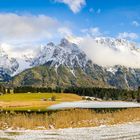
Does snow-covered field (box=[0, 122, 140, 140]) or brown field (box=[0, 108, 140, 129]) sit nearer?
snow-covered field (box=[0, 122, 140, 140])

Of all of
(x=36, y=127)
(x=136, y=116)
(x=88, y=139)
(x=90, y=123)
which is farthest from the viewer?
(x=136, y=116)

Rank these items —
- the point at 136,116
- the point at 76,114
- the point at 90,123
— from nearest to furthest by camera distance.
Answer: the point at 90,123, the point at 76,114, the point at 136,116

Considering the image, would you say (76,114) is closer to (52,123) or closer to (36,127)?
(52,123)

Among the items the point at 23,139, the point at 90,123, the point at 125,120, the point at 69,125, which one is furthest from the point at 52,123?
the point at 23,139

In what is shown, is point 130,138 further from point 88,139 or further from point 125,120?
point 125,120

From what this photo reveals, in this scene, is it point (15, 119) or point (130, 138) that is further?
point (15, 119)

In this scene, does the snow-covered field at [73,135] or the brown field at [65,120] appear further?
the brown field at [65,120]

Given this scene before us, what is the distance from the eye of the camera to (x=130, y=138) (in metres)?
34.2

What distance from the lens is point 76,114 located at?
57.5 metres

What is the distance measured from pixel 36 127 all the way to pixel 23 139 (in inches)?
553

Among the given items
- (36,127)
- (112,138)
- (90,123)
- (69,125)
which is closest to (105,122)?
(90,123)

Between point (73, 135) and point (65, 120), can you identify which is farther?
point (65, 120)

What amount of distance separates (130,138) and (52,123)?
19.0 metres

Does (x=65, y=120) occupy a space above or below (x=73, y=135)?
above
